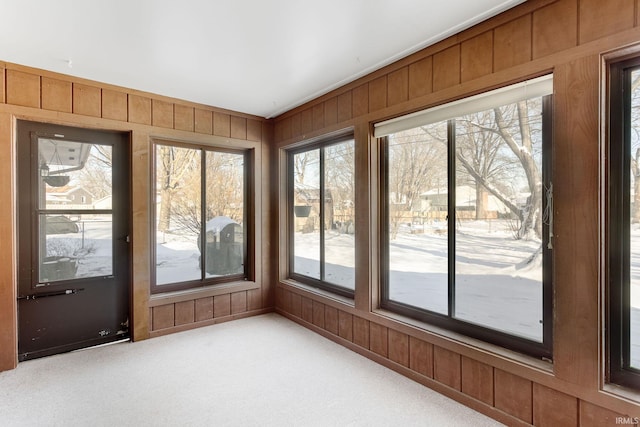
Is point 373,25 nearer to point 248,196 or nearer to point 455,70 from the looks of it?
point 455,70

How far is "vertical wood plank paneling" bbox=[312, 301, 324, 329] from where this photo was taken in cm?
333

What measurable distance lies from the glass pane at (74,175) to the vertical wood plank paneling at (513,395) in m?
3.57

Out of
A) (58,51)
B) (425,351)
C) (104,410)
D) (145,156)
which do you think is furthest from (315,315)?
(58,51)

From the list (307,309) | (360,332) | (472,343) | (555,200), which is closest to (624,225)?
(555,200)

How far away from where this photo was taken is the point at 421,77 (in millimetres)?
2354

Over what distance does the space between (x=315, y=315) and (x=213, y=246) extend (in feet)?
4.76

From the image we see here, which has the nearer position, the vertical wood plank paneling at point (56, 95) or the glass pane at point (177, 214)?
the vertical wood plank paneling at point (56, 95)

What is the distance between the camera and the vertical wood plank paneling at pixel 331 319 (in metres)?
3.15

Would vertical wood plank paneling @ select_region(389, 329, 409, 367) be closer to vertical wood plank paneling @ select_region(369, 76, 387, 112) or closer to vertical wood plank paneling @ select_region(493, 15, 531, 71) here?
vertical wood plank paneling @ select_region(369, 76, 387, 112)

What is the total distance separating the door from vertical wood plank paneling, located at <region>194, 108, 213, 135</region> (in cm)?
72

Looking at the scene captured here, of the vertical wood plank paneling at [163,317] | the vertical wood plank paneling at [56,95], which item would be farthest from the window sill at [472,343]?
the vertical wood plank paneling at [56,95]

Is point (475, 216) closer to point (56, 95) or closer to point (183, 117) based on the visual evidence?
point (183, 117)

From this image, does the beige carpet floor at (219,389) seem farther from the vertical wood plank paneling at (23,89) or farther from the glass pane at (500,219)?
the vertical wood plank paneling at (23,89)

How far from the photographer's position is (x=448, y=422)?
1916 mm
